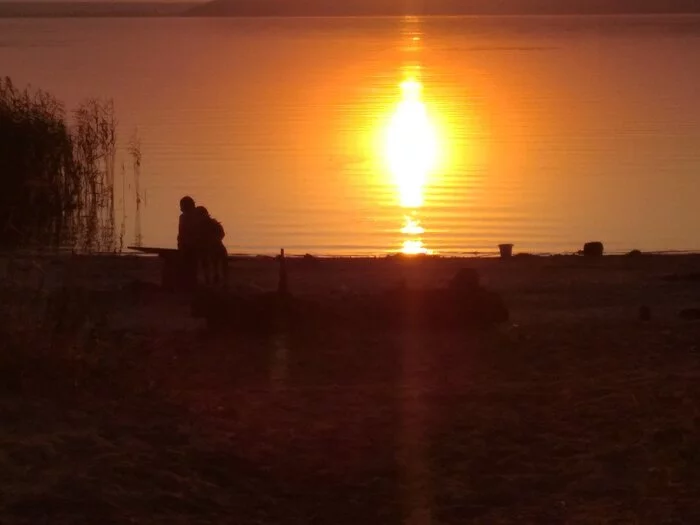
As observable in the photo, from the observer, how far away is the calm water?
822 inches

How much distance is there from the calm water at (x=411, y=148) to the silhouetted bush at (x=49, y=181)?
1.03 meters

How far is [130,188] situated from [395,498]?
716 inches

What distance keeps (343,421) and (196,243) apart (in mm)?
5046

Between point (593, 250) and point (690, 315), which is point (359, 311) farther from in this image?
point (593, 250)

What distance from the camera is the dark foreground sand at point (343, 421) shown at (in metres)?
6.04

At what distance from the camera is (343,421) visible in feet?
24.4

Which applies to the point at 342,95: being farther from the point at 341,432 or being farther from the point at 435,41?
the point at 435,41

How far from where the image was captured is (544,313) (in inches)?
459

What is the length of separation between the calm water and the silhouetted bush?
1.03 meters

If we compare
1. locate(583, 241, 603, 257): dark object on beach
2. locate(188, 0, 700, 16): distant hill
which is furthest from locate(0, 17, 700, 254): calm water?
locate(188, 0, 700, 16): distant hill

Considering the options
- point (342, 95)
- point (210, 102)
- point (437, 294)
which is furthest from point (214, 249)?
point (342, 95)

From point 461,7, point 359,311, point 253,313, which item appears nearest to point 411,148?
point 359,311

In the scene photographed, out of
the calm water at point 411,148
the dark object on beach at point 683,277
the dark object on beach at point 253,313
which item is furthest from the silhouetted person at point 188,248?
the calm water at point 411,148

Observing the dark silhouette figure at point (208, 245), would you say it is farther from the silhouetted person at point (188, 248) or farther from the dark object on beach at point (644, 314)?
the dark object on beach at point (644, 314)
